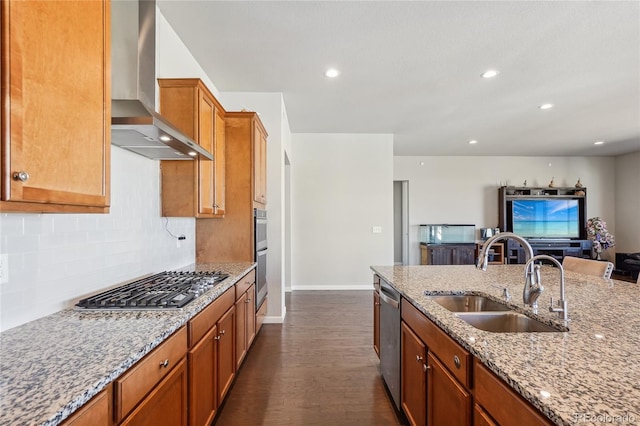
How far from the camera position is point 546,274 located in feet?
8.46

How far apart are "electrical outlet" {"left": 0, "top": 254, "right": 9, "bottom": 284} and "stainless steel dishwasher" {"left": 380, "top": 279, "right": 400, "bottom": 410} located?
6.25 feet

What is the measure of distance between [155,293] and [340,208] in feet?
14.3

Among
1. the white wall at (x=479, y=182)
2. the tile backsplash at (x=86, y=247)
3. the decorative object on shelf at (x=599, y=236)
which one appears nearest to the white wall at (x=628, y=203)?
the white wall at (x=479, y=182)

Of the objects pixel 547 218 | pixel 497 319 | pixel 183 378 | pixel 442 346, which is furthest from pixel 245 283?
pixel 547 218

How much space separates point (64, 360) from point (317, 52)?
9.29ft

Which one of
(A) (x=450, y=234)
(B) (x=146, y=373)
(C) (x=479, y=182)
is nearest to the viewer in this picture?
(B) (x=146, y=373)

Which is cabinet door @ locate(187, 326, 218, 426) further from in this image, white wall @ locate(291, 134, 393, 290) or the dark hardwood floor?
white wall @ locate(291, 134, 393, 290)

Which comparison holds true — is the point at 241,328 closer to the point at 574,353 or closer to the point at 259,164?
the point at 259,164

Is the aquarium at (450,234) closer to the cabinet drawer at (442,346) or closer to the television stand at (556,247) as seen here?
the television stand at (556,247)

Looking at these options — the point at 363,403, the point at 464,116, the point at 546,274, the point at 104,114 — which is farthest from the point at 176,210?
the point at 464,116

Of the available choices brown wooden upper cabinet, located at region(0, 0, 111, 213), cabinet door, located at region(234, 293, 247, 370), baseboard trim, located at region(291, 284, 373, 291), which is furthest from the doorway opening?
brown wooden upper cabinet, located at region(0, 0, 111, 213)

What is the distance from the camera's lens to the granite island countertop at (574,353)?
73 centimetres

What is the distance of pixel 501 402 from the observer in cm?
93

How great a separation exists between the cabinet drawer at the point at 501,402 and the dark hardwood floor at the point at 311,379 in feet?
4.06
